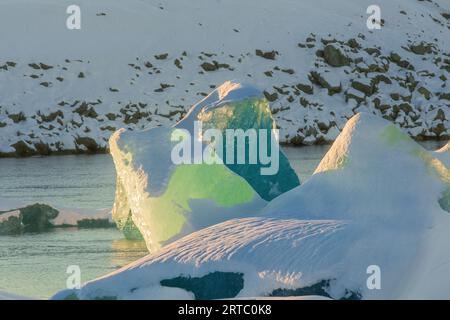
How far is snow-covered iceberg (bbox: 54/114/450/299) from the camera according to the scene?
10742 millimetres

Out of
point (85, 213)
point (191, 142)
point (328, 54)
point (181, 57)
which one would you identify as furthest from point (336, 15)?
point (191, 142)

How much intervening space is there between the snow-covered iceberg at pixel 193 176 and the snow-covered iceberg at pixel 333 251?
1472 millimetres

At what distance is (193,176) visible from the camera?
13.9m

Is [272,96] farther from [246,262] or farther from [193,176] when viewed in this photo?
[246,262]

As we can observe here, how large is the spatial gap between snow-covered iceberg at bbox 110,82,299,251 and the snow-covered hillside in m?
35.9

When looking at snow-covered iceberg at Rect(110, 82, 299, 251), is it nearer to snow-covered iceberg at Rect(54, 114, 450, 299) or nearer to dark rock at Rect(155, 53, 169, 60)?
snow-covered iceberg at Rect(54, 114, 450, 299)

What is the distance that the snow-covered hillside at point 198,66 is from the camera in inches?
2222

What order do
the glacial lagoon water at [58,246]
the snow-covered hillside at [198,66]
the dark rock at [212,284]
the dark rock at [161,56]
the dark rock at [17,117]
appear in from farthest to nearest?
1. the dark rock at [161,56]
2. the snow-covered hillside at [198,66]
3. the dark rock at [17,117]
4. the glacial lagoon water at [58,246]
5. the dark rock at [212,284]

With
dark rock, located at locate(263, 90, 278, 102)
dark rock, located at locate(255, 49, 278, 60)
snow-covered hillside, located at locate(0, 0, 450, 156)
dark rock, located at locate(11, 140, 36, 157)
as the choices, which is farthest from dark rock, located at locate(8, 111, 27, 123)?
dark rock, located at locate(255, 49, 278, 60)

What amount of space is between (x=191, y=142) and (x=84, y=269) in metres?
2.00

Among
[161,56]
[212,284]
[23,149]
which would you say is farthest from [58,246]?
[161,56]

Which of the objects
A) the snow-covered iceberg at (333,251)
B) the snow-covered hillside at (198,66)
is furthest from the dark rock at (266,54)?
the snow-covered iceberg at (333,251)

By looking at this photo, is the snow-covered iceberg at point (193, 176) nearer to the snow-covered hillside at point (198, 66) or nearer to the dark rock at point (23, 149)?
the dark rock at point (23, 149)

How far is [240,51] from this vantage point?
6575 centimetres
